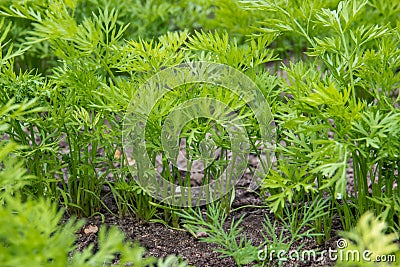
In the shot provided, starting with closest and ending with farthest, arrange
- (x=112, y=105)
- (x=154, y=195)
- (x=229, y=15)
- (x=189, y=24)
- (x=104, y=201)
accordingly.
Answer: (x=112, y=105) → (x=154, y=195) → (x=104, y=201) → (x=229, y=15) → (x=189, y=24)

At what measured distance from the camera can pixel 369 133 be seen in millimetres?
1692

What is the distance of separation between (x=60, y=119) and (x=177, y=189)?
0.57 metres

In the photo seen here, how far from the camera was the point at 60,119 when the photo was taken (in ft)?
6.54

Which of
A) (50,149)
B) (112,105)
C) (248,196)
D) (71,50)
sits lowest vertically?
(248,196)

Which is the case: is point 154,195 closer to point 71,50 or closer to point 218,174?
point 218,174

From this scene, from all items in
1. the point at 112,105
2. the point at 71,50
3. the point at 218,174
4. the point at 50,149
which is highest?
the point at 71,50

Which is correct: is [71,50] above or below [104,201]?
above

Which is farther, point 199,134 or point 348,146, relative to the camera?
point 199,134

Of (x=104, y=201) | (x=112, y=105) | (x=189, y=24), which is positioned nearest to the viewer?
(x=112, y=105)

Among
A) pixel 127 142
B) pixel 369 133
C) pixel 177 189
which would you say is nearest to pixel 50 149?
pixel 127 142

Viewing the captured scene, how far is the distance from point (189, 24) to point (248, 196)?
104 centimetres

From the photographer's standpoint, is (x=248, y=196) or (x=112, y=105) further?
(x=248, y=196)

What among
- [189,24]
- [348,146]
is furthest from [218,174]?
[189,24]

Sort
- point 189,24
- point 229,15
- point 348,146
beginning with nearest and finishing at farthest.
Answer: point 348,146 → point 229,15 → point 189,24
